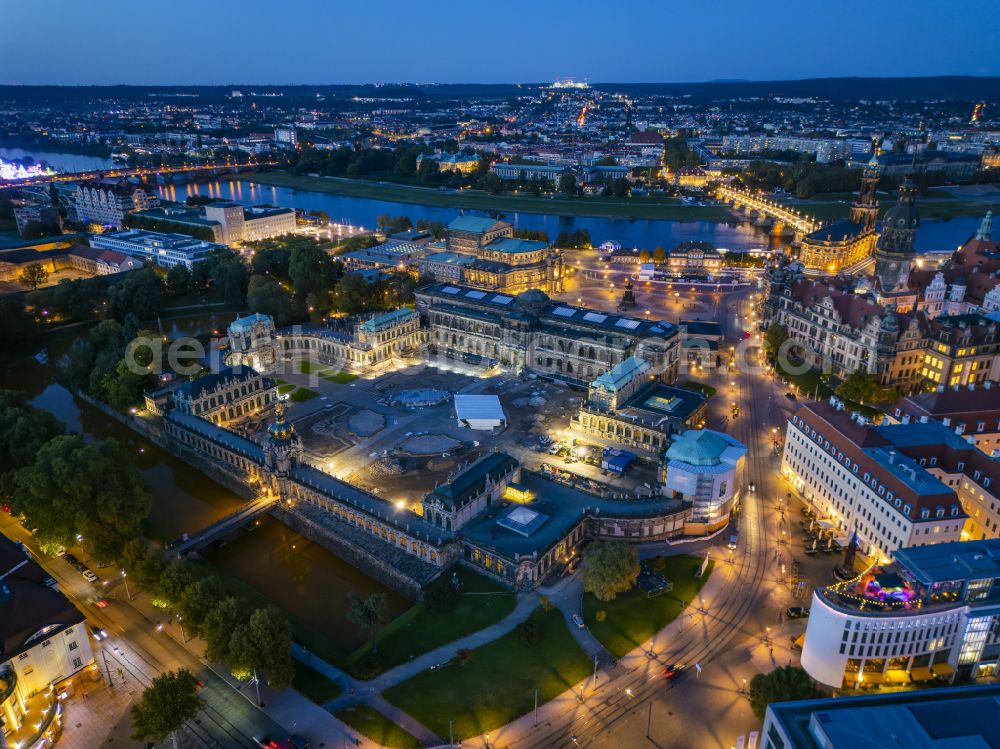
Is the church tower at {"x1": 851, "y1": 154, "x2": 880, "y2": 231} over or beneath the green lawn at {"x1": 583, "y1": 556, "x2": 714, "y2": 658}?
over

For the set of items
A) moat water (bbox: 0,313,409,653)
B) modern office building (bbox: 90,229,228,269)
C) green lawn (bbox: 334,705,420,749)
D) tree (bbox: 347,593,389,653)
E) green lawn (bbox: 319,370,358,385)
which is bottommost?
moat water (bbox: 0,313,409,653)

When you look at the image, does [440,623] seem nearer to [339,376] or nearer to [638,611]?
[638,611]

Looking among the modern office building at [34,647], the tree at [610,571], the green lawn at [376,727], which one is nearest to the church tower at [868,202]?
the tree at [610,571]

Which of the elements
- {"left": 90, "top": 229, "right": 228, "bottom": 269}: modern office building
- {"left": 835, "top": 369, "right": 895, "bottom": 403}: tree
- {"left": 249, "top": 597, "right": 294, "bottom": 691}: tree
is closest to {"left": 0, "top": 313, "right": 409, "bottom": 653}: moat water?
{"left": 249, "top": 597, "right": 294, "bottom": 691}: tree

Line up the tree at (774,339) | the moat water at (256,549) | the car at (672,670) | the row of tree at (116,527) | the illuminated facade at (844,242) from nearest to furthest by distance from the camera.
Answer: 1. the row of tree at (116,527)
2. the car at (672,670)
3. the moat water at (256,549)
4. the tree at (774,339)
5. the illuminated facade at (844,242)

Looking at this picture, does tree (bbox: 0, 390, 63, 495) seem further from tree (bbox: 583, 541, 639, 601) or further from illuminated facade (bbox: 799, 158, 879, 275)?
illuminated facade (bbox: 799, 158, 879, 275)

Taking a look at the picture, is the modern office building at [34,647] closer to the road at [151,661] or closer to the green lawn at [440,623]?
the road at [151,661]

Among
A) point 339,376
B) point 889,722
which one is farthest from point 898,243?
point 889,722
